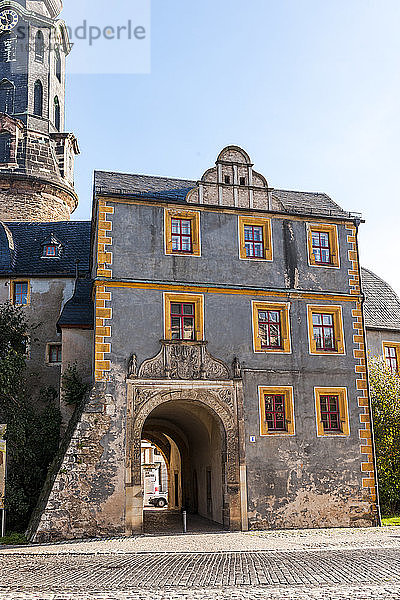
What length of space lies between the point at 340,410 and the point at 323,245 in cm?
628

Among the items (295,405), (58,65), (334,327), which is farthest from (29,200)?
(295,405)

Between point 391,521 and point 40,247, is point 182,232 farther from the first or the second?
point 391,521

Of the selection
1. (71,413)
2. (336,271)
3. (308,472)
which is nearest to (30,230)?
(71,413)

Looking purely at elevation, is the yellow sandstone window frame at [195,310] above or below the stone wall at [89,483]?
above

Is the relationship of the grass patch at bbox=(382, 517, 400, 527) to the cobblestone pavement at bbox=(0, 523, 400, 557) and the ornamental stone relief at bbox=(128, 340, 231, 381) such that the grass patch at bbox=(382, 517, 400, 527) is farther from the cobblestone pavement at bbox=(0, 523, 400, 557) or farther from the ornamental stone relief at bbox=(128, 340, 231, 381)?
the ornamental stone relief at bbox=(128, 340, 231, 381)

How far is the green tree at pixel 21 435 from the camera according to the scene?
78.3ft

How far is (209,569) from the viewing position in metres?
15.3

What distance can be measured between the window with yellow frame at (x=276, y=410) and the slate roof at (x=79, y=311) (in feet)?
23.1

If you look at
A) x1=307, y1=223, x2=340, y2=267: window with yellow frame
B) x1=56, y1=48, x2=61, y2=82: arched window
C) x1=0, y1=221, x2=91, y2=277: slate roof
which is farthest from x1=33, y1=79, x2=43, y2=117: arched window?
x1=307, y1=223, x2=340, y2=267: window with yellow frame

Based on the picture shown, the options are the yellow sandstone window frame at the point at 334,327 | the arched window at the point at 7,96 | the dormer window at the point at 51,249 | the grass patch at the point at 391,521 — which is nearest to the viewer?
the grass patch at the point at 391,521

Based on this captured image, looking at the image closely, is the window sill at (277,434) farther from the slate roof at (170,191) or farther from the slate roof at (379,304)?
the slate roof at (379,304)

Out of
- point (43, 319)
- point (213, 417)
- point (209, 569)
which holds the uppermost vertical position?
point (43, 319)

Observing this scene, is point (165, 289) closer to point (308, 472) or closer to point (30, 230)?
point (308, 472)

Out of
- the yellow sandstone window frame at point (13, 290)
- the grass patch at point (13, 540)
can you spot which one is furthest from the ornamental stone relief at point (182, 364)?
the yellow sandstone window frame at point (13, 290)
